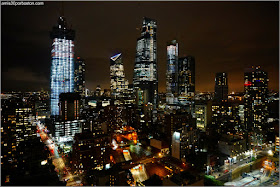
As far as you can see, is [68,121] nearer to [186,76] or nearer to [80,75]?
[186,76]

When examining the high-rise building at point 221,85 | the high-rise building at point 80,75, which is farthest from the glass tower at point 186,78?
→ the high-rise building at point 80,75

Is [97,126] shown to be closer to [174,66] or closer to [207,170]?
[207,170]

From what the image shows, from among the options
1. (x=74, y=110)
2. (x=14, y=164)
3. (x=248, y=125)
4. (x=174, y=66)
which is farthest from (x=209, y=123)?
(x=174, y=66)

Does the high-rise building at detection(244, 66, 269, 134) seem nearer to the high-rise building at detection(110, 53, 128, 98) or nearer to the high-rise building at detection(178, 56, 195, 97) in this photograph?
the high-rise building at detection(178, 56, 195, 97)

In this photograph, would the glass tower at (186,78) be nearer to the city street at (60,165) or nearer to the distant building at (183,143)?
the distant building at (183,143)

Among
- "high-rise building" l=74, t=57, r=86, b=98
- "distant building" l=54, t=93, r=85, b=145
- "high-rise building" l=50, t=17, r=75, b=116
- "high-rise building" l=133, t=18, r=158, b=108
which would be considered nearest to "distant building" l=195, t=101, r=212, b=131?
"distant building" l=54, t=93, r=85, b=145

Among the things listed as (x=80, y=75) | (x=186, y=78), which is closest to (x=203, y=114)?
(x=186, y=78)
